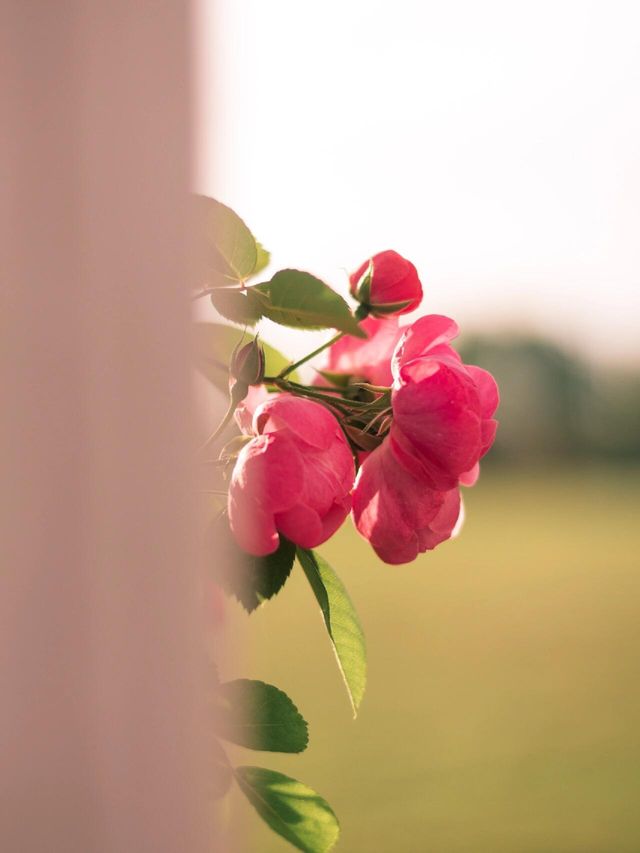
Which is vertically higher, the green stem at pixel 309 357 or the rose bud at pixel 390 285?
the rose bud at pixel 390 285

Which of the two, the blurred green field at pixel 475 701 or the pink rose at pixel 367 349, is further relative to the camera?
the blurred green field at pixel 475 701

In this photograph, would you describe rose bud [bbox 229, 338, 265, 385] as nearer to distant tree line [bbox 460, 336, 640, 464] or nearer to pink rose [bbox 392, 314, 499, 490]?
pink rose [bbox 392, 314, 499, 490]

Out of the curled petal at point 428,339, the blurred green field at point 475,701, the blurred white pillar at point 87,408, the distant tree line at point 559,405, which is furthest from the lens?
the distant tree line at point 559,405

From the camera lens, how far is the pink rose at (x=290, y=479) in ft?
0.61

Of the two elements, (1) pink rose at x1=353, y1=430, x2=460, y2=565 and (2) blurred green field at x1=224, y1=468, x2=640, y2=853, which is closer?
(1) pink rose at x1=353, y1=430, x2=460, y2=565

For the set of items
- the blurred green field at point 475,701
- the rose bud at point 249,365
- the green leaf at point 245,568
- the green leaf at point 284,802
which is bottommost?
the blurred green field at point 475,701

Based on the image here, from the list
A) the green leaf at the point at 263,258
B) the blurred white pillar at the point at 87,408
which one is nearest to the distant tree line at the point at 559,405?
the green leaf at the point at 263,258

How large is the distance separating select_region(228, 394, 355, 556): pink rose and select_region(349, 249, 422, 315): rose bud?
0.05 meters

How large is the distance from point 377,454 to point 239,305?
41 mm

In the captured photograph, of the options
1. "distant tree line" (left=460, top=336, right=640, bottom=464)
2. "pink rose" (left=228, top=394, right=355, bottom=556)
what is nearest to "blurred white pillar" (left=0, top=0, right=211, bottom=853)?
"pink rose" (left=228, top=394, right=355, bottom=556)

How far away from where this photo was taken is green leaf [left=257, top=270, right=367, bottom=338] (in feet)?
0.64

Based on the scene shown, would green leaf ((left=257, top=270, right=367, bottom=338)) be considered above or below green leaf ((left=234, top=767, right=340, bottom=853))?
above

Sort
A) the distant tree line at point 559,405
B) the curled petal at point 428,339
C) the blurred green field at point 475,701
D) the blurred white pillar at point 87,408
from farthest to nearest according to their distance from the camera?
the distant tree line at point 559,405
the blurred green field at point 475,701
the curled petal at point 428,339
the blurred white pillar at point 87,408

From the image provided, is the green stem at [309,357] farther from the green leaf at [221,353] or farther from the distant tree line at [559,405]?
the distant tree line at [559,405]
